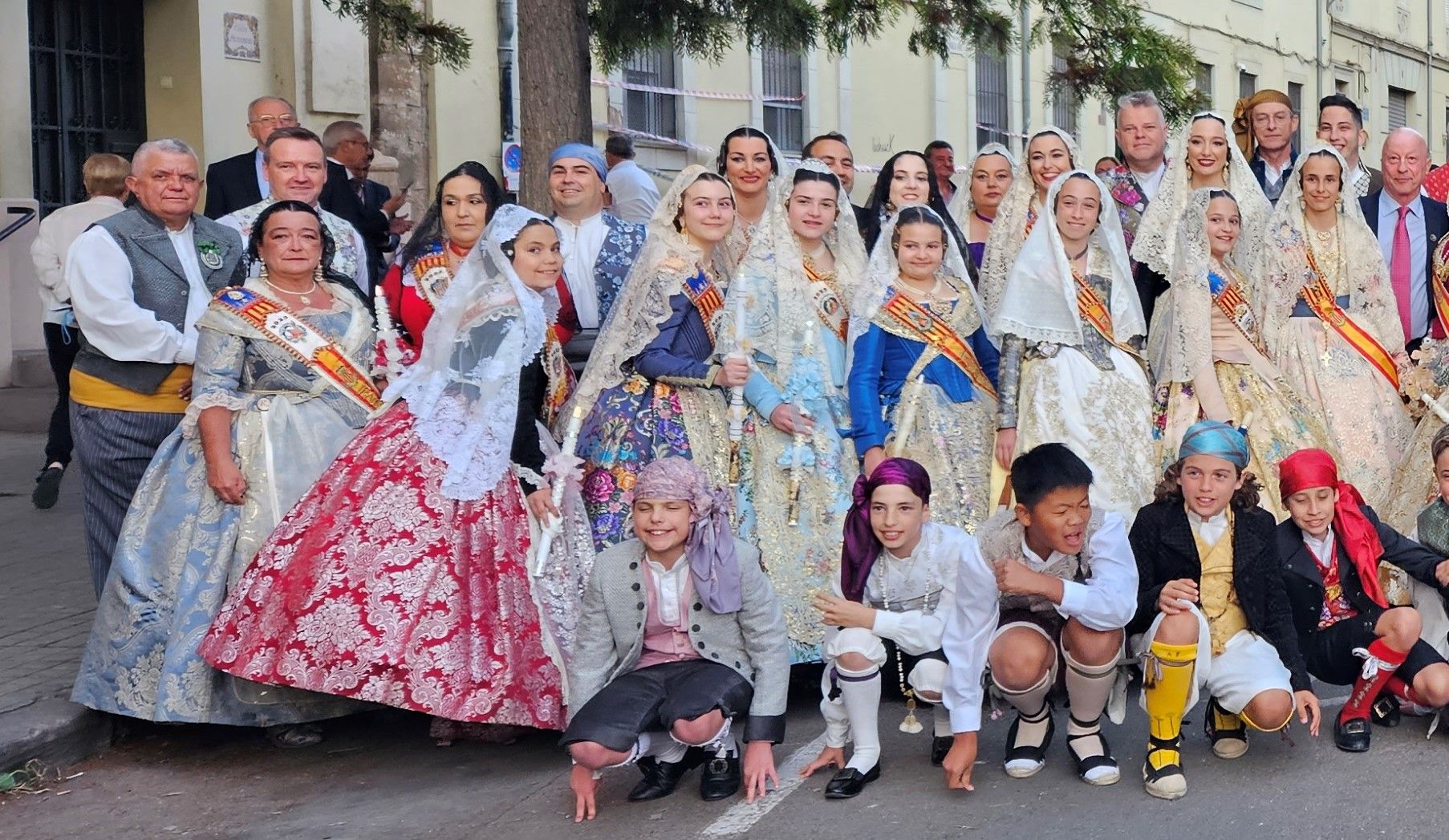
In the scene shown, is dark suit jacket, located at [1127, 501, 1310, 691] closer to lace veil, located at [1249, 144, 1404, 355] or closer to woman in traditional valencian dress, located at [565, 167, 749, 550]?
woman in traditional valencian dress, located at [565, 167, 749, 550]

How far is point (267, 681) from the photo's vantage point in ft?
17.0

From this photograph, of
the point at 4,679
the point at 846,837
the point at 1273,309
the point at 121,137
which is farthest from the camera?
the point at 121,137

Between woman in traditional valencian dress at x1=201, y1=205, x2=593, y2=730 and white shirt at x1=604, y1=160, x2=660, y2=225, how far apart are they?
129 inches

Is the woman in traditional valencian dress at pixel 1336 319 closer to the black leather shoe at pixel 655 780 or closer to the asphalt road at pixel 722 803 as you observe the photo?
the asphalt road at pixel 722 803

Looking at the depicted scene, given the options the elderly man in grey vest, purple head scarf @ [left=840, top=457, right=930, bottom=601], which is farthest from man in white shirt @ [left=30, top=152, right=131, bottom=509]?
purple head scarf @ [left=840, top=457, right=930, bottom=601]

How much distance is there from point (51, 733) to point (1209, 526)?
134 inches

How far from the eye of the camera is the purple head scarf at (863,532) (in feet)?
16.8

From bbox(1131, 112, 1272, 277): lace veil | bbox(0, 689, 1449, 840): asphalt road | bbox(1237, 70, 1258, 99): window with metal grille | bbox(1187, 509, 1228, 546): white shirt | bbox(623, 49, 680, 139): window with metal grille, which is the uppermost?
bbox(1237, 70, 1258, 99): window with metal grille

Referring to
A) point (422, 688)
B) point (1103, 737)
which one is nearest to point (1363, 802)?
point (1103, 737)

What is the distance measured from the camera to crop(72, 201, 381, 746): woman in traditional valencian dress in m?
5.43

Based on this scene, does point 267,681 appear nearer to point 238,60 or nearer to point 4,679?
point 4,679

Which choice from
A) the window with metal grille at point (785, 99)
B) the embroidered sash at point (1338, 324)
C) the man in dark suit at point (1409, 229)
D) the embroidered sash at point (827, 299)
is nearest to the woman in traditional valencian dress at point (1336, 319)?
the embroidered sash at point (1338, 324)

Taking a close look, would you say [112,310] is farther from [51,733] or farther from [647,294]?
[647,294]

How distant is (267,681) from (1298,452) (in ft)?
9.83
